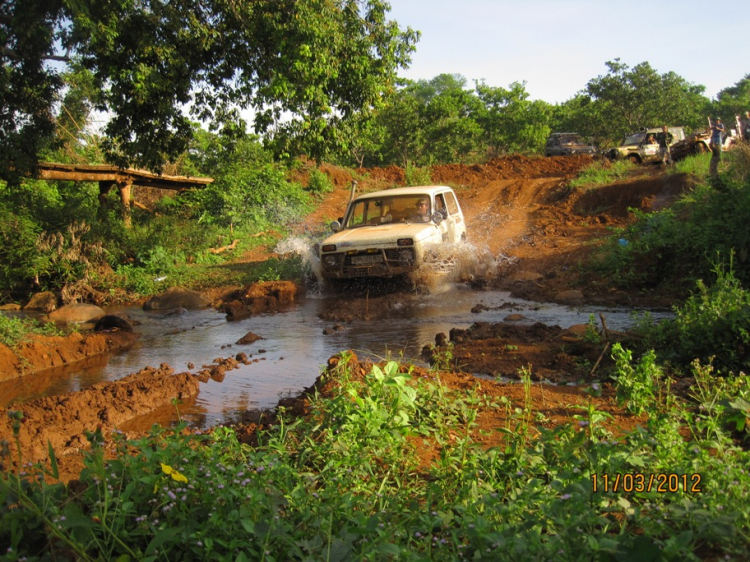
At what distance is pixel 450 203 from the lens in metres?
12.9

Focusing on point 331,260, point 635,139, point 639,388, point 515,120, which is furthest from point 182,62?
point 515,120

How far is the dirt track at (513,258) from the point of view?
599cm

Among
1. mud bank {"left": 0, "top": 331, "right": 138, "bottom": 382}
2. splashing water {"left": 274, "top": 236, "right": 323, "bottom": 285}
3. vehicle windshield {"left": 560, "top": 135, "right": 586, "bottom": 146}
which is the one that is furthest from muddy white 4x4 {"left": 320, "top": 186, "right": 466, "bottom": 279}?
vehicle windshield {"left": 560, "top": 135, "right": 586, "bottom": 146}

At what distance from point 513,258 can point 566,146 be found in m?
21.0

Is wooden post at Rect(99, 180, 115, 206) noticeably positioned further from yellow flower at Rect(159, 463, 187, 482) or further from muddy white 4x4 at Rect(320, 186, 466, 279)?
yellow flower at Rect(159, 463, 187, 482)

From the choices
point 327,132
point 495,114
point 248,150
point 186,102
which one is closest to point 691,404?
point 327,132

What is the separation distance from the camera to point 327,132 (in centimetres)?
1194

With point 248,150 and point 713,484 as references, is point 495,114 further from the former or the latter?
point 713,484

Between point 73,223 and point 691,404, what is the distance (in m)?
13.7

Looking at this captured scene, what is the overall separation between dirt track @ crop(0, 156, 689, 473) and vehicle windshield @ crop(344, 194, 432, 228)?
1416 millimetres

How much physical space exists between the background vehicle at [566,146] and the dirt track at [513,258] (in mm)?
3033

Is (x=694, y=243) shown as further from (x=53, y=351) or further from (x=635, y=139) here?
(x=635, y=139)

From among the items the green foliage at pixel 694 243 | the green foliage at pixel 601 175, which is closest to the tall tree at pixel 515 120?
the green foliage at pixel 601 175

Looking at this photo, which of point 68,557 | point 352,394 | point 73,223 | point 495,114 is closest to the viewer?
point 68,557
